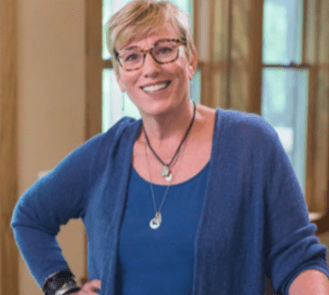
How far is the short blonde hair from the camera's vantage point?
120 cm

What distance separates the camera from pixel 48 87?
1.98m

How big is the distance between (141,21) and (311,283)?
0.72 metres

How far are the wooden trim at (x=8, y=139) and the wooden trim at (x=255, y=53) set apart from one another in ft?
4.47

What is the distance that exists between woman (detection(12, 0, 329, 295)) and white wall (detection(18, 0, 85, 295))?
0.60 metres

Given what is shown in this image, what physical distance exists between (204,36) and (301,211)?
185cm

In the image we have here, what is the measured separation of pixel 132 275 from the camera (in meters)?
1.23

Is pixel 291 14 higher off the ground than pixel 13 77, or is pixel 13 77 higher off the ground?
pixel 291 14

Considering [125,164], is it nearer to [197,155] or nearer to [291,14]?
[197,155]

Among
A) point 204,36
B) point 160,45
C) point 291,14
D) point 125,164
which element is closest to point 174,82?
point 160,45

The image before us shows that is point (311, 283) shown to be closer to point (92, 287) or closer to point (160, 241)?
point (160, 241)

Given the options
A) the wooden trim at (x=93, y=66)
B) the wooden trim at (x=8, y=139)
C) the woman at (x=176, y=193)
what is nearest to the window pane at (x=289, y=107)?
the wooden trim at (x=93, y=66)

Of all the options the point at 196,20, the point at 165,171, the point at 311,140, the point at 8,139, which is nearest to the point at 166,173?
the point at 165,171

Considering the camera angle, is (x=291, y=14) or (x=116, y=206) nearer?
(x=116, y=206)

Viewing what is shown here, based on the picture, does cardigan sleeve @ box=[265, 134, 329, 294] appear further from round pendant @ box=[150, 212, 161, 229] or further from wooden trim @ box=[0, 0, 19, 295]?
wooden trim @ box=[0, 0, 19, 295]
